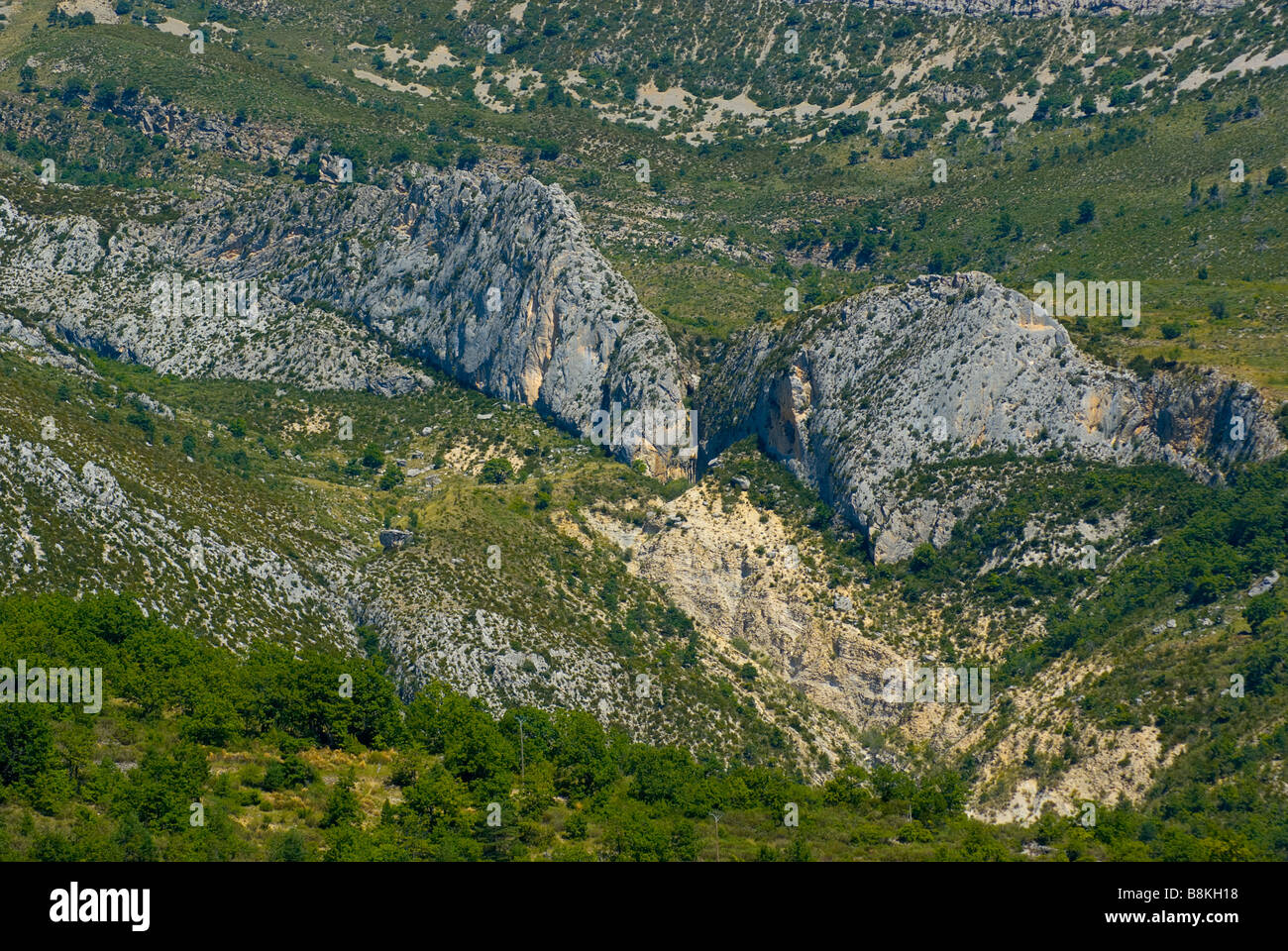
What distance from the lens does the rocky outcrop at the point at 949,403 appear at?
14612cm

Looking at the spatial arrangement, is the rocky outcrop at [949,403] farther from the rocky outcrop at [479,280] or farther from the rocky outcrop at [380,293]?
the rocky outcrop at [479,280]

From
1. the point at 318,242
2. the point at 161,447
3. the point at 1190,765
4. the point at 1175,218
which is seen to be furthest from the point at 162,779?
the point at 1175,218

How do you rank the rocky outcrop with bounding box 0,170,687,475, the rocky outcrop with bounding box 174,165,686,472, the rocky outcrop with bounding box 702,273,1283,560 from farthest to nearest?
1. the rocky outcrop with bounding box 0,170,687,475
2. the rocky outcrop with bounding box 174,165,686,472
3. the rocky outcrop with bounding box 702,273,1283,560

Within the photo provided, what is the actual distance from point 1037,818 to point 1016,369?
135ft

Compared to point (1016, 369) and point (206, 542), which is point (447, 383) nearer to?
point (206, 542)

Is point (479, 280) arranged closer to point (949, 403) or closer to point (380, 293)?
point (380, 293)

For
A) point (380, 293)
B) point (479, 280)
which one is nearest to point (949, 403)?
point (479, 280)

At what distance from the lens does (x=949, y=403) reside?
5999 inches

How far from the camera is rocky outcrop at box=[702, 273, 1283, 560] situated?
14612 centimetres

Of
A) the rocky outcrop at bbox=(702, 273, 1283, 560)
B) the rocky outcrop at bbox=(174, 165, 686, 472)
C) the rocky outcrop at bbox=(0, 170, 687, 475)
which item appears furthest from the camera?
the rocky outcrop at bbox=(0, 170, 687, 475)

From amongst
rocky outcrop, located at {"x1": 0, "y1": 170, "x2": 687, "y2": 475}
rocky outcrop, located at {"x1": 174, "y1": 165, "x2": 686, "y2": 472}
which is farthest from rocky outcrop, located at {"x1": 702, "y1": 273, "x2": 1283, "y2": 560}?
rocky outcrop, located at {"x1": 174, "y1": 165, "x2": 686, "y2": 472}

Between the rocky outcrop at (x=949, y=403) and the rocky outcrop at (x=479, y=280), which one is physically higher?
the rocky outcrop at (x=479, y=280)

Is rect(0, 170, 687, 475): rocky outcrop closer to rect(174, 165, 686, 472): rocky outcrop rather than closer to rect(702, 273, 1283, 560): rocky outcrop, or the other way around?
rect(174, 165, 686, 472): rocky outcrop

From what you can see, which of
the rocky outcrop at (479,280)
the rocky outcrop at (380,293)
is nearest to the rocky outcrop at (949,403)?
the rocky outcrop at (380,293)
